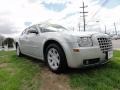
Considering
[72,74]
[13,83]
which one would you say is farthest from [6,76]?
[72,74]

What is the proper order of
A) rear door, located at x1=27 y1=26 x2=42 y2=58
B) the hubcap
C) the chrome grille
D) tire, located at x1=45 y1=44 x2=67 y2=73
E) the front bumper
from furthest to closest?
rear door, located at x1=27 y1=26 x2=42 y2=58 < the hubcap < the chrome grille < tire, located at x1=45 y1=44 x2=67 y2=73 < the front bumper

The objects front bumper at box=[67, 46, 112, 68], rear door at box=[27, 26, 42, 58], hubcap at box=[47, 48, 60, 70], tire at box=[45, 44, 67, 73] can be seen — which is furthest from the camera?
rear door at box=[27, 26, 42, 58]

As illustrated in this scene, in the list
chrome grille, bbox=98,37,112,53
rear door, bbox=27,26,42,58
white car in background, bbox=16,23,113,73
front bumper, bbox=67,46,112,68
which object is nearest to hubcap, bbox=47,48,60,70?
white car in background, bbox=16,23,113,73

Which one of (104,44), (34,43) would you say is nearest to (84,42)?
(104,44)

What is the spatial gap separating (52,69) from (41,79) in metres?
0.49

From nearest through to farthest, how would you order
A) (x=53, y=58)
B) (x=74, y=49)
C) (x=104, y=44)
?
(x=74, y=49)
(x=104, y=44)
(x=53, y=58)

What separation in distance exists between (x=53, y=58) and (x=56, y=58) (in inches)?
5.0

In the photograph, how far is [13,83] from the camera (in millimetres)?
4051

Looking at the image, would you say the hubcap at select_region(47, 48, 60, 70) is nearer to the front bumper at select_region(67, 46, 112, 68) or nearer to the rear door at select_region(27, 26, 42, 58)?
the front bumper at select_region(67, 46, 112, 68)

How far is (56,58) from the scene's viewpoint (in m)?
4.59

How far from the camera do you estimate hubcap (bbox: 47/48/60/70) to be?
14.9ft

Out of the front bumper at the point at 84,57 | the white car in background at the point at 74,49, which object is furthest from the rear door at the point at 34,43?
the front bumper at the point at 84,57

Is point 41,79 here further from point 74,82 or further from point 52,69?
point 74,82

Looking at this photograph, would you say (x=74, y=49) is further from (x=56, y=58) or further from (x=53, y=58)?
(x=53, y=58)
